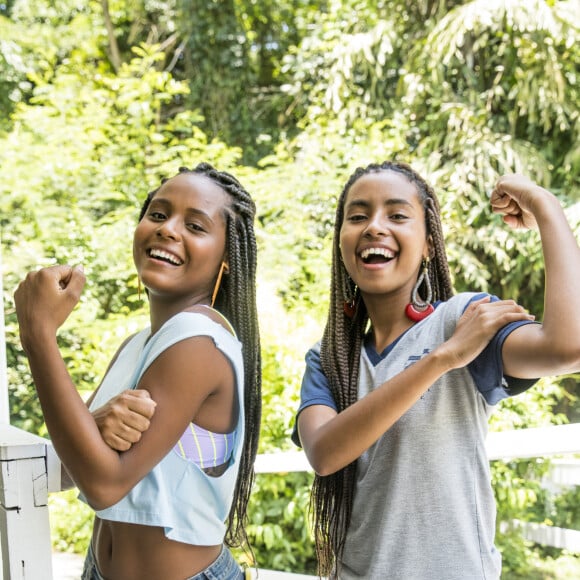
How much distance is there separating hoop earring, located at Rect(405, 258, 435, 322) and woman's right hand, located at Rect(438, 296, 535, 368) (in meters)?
0.16

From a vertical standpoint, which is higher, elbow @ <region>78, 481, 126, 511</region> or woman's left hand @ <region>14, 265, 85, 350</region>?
woman's left hand @ <region>14, 265, 85, 350</region>

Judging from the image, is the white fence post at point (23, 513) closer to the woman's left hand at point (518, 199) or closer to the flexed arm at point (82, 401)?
the flexed arm at point (82, 401)

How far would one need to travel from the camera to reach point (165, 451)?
2.90ft

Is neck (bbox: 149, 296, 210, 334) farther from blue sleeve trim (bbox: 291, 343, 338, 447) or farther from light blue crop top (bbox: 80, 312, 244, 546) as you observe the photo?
blue sleeve trim (bbox: 291, 343, 338, 447)

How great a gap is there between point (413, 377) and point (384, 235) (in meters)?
0.26

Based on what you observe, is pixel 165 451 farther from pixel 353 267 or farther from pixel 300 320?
pixel 300 320

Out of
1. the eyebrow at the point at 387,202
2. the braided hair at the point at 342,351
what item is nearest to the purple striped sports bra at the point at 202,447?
the braided hair at the point at 342,351

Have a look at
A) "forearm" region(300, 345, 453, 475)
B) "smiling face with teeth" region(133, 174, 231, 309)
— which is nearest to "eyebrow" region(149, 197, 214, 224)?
"smiling face with teeth" region(133, 174, 231, 309)

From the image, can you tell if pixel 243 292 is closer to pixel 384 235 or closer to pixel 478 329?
pixel 384 235

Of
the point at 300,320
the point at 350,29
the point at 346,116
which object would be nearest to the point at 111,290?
the point at 300,320

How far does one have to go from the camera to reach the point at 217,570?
977mm

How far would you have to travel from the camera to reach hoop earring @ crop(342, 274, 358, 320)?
122 cm

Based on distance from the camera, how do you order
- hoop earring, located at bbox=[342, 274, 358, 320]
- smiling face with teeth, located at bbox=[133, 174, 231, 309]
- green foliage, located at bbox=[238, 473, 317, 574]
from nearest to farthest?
smiling face with teeth, located at bbox=[133, 174, 231, 309] → hoop earring, located at bbox=[342, 274, 358, 320] → green foliage, located at bbox=[238, 473, 317, 574]

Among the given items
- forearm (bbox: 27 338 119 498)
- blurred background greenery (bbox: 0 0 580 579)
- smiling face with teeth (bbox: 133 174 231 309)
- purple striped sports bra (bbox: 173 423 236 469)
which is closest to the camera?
forearm (bbox: 27 338 119 498)
